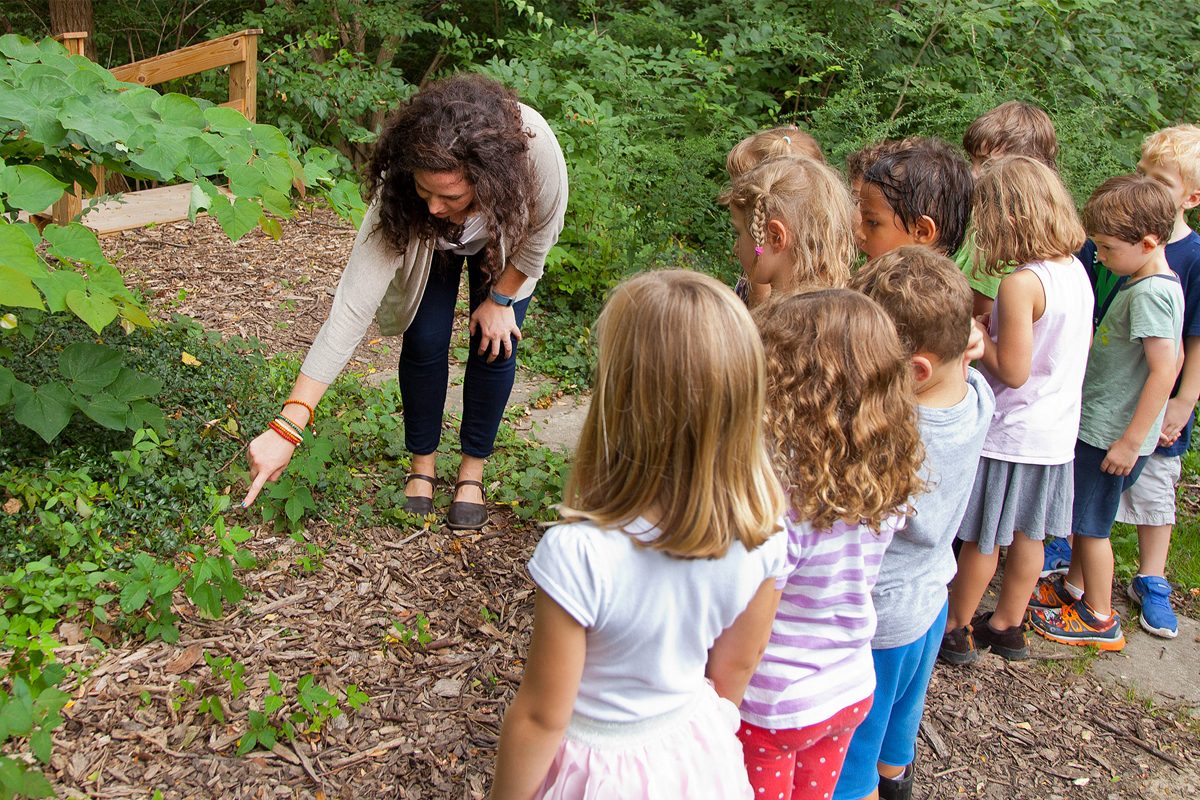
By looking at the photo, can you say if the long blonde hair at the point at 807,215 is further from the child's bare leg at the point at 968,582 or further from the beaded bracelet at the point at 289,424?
the beaded bracelet at the point at 289,424

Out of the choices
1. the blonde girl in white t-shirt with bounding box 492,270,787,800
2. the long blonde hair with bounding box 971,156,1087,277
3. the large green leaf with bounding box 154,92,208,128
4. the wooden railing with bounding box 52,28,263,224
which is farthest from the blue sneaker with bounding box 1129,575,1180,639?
the wooden railing with bounding box 52,28,263,224

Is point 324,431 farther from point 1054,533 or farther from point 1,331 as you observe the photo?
point 1054,533

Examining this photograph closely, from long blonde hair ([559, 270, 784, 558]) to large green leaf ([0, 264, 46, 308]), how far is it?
1.46 meters

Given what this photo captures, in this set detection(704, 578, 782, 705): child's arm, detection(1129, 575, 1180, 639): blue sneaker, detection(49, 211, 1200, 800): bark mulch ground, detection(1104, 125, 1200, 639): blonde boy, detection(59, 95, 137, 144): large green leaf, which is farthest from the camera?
detection(1129, 575, 1180, 639): blue sneaker

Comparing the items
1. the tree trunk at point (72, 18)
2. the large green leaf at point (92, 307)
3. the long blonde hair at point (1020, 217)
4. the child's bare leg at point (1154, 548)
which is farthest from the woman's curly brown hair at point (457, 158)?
the tree trunk at point (72, 18)

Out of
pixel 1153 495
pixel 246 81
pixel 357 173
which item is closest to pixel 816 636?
pixel 1153 495

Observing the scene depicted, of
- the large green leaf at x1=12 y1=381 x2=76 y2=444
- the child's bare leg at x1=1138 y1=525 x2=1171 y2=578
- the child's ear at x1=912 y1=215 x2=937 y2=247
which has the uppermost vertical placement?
the child's ear at x1=912 y1=215 x2=937 y2=247

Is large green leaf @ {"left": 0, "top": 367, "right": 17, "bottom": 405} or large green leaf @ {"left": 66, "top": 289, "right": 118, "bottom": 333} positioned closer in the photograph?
large green leaf @ {"left": 66, "top": 289, "right": 118, "bottom": 333}

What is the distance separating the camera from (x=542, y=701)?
4.80 ft

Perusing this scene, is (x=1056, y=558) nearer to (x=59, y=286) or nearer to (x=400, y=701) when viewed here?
(x=400, y=701)

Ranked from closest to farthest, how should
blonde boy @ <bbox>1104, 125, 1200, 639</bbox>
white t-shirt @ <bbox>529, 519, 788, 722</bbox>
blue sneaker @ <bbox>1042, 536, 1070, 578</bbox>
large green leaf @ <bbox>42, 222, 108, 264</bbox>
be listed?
white t-shirt @ <bbox>529, 519, 788, 722</bbox> < large green leaf @ <bbox>42, 222, 108, 264</bbox> < blonde boy @ <bbox>1104, 125, 1200, 639</bbox> < blue sneaker @ <bbox>1042, 536, 1070, 578</bbox>

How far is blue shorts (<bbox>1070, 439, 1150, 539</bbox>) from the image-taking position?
10.8ft

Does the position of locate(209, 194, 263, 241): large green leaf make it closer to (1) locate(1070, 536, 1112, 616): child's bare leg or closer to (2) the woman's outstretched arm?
(2) the woman's outstretched arm

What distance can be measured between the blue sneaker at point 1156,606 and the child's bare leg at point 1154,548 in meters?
0.03
